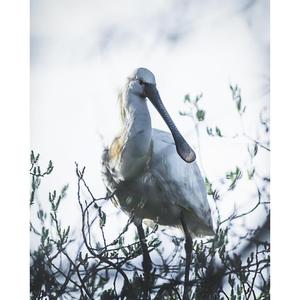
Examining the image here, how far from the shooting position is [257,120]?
2.78 meters

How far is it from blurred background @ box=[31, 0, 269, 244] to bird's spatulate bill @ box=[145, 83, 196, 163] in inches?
0.7

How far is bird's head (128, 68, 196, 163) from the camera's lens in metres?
2.68

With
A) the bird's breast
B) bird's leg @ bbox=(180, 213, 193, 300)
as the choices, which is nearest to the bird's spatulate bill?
the bird's breast

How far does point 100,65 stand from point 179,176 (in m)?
0.44

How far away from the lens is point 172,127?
8.86 ft

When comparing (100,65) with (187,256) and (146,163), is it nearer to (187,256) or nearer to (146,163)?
(146,163)

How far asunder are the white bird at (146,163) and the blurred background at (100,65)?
27mm

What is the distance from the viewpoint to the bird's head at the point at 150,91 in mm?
2676
